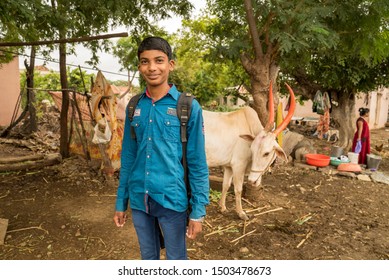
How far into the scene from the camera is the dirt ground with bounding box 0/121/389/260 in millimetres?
3211

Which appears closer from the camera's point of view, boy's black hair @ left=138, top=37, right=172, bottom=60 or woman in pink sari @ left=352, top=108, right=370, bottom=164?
boy's black hair @ left=138, top=37, right=172, bottom=60

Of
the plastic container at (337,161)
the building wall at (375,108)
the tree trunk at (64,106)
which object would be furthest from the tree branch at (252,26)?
the building wall at (375,108)

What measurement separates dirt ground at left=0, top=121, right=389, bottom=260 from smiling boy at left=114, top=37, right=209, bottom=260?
5.01 feet

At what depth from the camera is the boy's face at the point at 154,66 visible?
1.69m

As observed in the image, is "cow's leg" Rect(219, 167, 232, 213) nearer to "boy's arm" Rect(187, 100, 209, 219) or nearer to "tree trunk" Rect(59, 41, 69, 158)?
"boy's arm" Rect(187, 100, 209, 219)

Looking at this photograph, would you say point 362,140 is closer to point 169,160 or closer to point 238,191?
point 238,191

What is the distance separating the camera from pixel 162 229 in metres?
1.80

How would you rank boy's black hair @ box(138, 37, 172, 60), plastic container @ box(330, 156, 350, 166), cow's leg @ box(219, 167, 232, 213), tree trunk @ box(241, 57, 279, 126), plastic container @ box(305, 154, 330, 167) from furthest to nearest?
plastic container @ box(330, 156, 350, 166) → plastic container @ box(305, 154, 330, 167) → tree trunk @ box(241, 57, 279, 126) → cow's leg @ box(219, 167, 232, 213) → boy's black hair @ box(138, 37, 172, 60)

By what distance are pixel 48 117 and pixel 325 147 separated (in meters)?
10.3

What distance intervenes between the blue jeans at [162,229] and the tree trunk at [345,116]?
889 cm

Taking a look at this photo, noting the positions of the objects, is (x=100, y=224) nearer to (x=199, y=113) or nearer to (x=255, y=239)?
(x=255, y=239)

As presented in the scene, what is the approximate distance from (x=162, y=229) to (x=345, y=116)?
9228 millimetres

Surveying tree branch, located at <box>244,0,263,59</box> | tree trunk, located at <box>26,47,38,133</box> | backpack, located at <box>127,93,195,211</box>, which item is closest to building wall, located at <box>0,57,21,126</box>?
tree trunk, located at <box>26,47,38,133</box>

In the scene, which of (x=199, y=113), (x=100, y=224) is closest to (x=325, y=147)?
(x=100, y=224)
